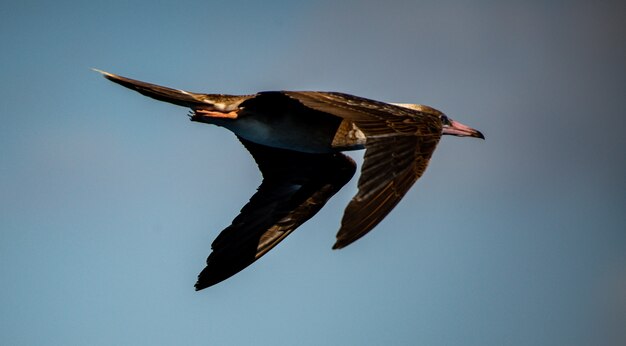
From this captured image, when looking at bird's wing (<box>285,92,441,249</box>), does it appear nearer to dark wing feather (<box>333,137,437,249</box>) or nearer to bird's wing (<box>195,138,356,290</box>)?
dark wing feather (<box>333,137,437,249</box>)

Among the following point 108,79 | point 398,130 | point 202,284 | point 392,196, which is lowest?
point 202,284

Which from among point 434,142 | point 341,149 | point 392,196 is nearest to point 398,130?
point 434,142

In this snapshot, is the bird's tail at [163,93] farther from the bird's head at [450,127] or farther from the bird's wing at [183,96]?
the bird's head at [450,127]

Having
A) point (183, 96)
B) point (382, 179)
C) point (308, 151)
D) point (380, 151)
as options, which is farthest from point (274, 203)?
point (382, 179)

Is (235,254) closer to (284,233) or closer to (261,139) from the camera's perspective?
(284,233)

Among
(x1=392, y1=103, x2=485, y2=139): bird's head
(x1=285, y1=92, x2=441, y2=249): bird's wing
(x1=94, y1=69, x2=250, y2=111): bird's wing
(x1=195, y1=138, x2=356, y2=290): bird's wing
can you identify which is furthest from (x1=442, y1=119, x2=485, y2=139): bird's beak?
(x1=94, y1=69, x2=250, y2=111): bird's wing

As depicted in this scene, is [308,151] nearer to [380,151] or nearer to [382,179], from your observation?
[380,151]
